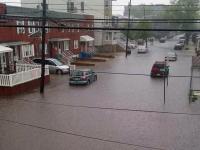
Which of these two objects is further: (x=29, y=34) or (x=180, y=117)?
(x=29, y=34)

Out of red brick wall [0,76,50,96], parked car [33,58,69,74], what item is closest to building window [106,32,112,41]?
parked car [33,58,69,74]

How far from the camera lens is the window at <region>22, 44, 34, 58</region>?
33.9 metres

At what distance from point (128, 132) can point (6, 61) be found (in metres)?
16.8

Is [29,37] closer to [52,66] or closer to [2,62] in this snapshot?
[52,66]

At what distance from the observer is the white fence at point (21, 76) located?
22406 millimetres

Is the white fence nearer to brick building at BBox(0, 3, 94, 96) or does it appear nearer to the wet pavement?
brick building at BBox(0, 3, 94, 96)

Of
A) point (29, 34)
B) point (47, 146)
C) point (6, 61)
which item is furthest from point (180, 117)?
point (29, 34)

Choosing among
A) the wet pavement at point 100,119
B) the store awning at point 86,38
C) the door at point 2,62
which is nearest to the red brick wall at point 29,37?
the store awning at point 86,38

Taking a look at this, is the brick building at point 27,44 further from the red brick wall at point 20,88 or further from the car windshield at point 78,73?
the car windshield at point 78,73

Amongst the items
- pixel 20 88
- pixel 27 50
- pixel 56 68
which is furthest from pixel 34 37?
pixel 20 88

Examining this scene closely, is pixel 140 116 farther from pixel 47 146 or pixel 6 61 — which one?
pixel 6 61

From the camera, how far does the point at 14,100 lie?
70.5 feet

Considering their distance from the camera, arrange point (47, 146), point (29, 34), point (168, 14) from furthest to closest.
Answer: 1. point (168, 14)
2. point (29, 34)
3. point (47, 146)

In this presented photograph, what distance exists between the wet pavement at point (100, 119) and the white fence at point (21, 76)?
1033 millimetres
